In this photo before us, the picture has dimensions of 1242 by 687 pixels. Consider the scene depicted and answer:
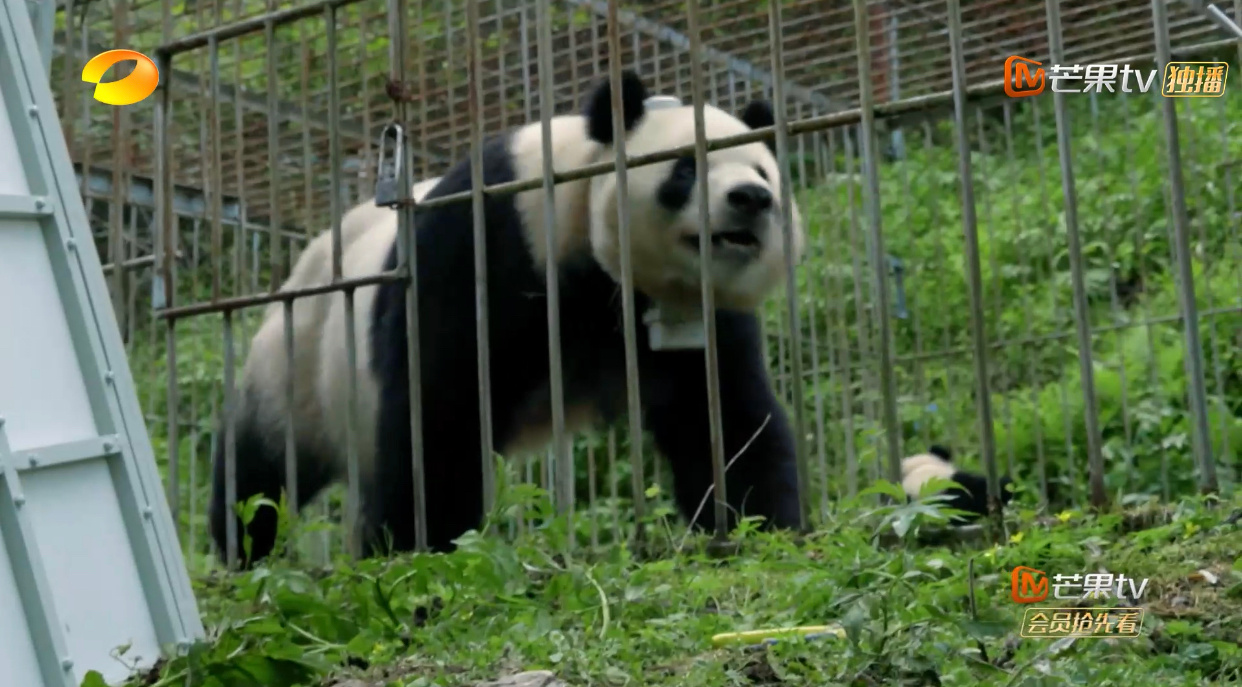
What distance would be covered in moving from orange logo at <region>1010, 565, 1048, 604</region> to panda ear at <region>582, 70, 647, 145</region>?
2.35m

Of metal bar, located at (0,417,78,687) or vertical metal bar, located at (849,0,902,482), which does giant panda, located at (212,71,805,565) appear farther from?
metal bar, located at (0,417,78,687)

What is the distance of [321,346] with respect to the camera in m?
5.65

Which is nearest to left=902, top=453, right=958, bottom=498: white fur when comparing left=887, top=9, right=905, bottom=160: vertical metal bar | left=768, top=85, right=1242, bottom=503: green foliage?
left=768, top=85, right=1242, bottom=503: green foliage

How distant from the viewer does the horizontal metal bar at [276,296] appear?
4.11 meters

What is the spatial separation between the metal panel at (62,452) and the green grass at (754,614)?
161 mm

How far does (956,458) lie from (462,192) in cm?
354

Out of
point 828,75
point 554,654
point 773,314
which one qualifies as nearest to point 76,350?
point 554,654

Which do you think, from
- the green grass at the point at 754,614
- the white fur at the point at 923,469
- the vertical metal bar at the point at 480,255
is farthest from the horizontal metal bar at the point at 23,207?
the white fur at the point at 923,469

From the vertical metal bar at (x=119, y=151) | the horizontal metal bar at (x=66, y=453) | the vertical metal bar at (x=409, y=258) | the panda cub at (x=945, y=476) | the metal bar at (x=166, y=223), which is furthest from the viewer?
the panda cub at (x=945, y=476)

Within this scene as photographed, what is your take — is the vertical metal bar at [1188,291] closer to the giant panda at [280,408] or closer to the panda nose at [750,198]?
the panda nose at [750,198]

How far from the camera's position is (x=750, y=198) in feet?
14.0

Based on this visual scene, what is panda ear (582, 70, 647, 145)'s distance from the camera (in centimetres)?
443

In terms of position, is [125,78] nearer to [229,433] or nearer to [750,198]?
[229,433]

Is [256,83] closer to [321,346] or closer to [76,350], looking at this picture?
[321,346]
